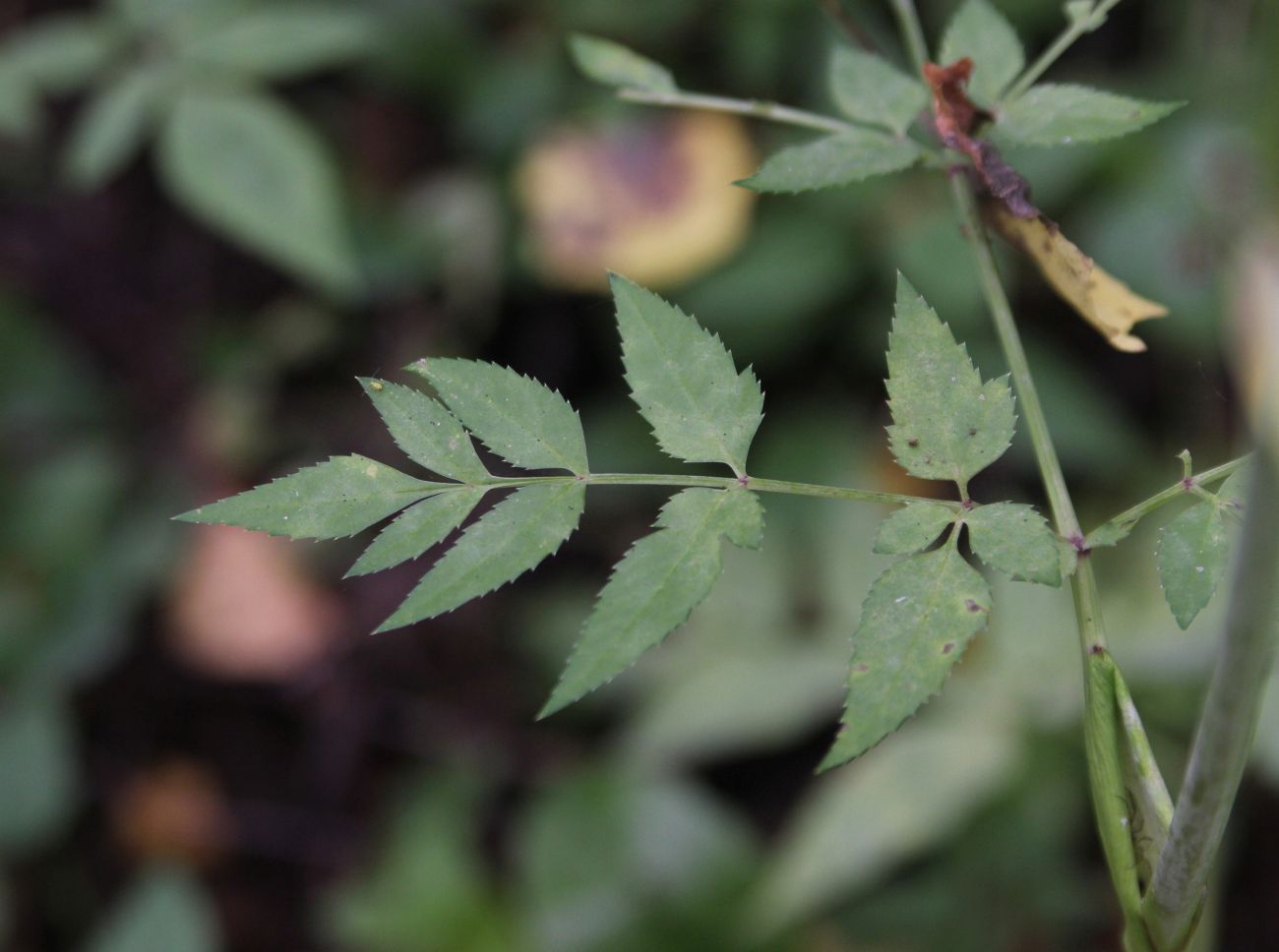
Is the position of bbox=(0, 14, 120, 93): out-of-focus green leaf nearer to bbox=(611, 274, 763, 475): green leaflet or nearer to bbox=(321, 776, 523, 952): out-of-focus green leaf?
bbox=(321, 776, 523, 952): out-of-focus green leaf

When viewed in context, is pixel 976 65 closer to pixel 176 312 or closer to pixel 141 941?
pixel 141 941

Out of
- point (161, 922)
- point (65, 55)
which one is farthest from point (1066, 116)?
point (161, 922)

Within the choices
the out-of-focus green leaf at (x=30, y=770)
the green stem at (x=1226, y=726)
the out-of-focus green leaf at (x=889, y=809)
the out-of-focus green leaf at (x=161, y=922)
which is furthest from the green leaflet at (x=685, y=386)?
the out-of-focus green leaf at (x=30, y=770)

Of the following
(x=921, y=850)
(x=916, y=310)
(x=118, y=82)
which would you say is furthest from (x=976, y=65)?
(x=118, y=82)

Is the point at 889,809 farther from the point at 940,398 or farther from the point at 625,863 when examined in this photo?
the point at 940,398

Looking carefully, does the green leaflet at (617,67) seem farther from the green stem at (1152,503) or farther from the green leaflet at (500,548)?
the green stem at (1152,503)

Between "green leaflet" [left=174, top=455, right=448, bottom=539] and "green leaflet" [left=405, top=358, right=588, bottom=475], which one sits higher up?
"green leaflet" [left=405, top=358, right=588, bottom=475]

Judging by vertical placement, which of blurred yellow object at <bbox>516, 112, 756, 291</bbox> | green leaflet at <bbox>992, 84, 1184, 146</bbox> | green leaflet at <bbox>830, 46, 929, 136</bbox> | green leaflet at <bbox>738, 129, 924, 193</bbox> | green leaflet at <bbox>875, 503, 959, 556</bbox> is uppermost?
green leaflet at <bbox>992, 84, 1184, 146</bbox>

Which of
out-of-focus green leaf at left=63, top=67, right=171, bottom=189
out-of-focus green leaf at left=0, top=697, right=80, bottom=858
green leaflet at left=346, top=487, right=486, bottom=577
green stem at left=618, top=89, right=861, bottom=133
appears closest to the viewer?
green leaflet at left=346, top=487, right=486, bottom=577

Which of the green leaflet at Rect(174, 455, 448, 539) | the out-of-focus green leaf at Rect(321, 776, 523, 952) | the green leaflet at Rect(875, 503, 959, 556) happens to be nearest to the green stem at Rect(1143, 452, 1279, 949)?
Answer: the green leaflet at Rect(875, 503, 959, 556)
